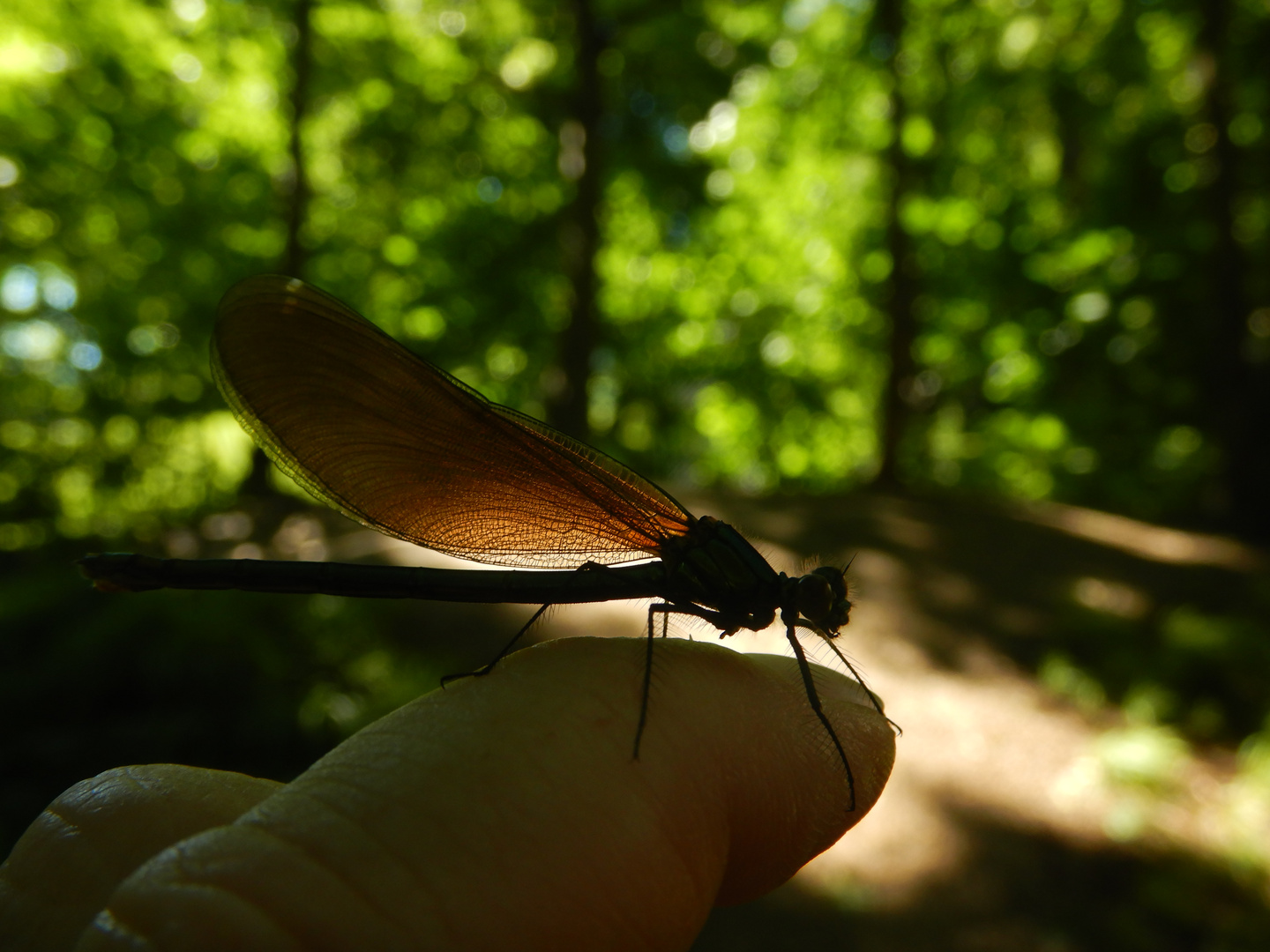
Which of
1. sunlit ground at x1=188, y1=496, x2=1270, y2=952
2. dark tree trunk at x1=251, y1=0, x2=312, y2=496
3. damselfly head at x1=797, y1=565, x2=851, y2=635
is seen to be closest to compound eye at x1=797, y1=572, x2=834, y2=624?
damselfly head at x1=797, y1=565, x2=851, y2=635

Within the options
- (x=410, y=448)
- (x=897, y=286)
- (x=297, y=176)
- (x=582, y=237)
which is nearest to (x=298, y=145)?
(x=297, y=176)

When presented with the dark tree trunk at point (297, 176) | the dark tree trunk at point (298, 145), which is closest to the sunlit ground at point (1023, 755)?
the dark tree trunk at point (297, 176)

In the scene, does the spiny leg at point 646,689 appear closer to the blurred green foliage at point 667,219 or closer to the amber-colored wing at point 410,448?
the amber-colored wing at point 410,448

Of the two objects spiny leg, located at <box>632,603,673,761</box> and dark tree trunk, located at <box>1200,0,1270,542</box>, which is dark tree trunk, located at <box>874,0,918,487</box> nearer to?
dark tree trunk, located at <box>1200,0,1270,542</box>

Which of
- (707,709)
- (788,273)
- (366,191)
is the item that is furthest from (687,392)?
(707,709)

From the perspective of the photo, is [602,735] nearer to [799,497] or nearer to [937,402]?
[799,497]
